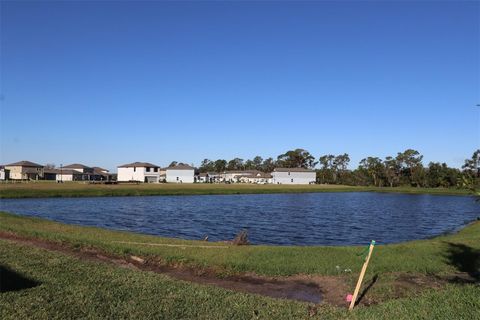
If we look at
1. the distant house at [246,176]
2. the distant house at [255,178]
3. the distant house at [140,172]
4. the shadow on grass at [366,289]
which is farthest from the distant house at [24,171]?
the shadow on grass at [366,289]

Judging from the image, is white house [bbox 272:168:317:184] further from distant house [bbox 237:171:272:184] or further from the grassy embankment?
the grassy embankment

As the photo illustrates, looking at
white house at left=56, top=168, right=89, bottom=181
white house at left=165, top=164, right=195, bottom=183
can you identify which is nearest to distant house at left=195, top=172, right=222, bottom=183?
white house at left=165, top=164, right=195, bottom=183

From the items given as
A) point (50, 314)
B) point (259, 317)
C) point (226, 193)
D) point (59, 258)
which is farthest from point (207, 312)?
point (226, 193)

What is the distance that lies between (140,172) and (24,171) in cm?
4236

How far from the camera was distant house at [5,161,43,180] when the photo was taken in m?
146

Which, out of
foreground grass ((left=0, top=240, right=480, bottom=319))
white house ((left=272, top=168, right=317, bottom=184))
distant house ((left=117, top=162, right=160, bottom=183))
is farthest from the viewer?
white house ((left=272, top=168, right=317, bottom=184))

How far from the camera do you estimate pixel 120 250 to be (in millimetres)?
15711

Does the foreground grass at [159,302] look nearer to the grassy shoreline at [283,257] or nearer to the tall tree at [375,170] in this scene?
the grassy shoreline at [283,257]

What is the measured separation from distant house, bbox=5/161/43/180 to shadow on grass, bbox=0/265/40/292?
147 m

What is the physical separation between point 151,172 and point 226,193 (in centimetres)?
5604

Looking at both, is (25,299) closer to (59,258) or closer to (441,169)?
(59,258)

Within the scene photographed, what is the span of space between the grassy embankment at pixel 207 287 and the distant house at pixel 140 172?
12114cm

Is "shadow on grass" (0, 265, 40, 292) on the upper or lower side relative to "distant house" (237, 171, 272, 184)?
lower

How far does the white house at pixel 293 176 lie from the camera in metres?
157
